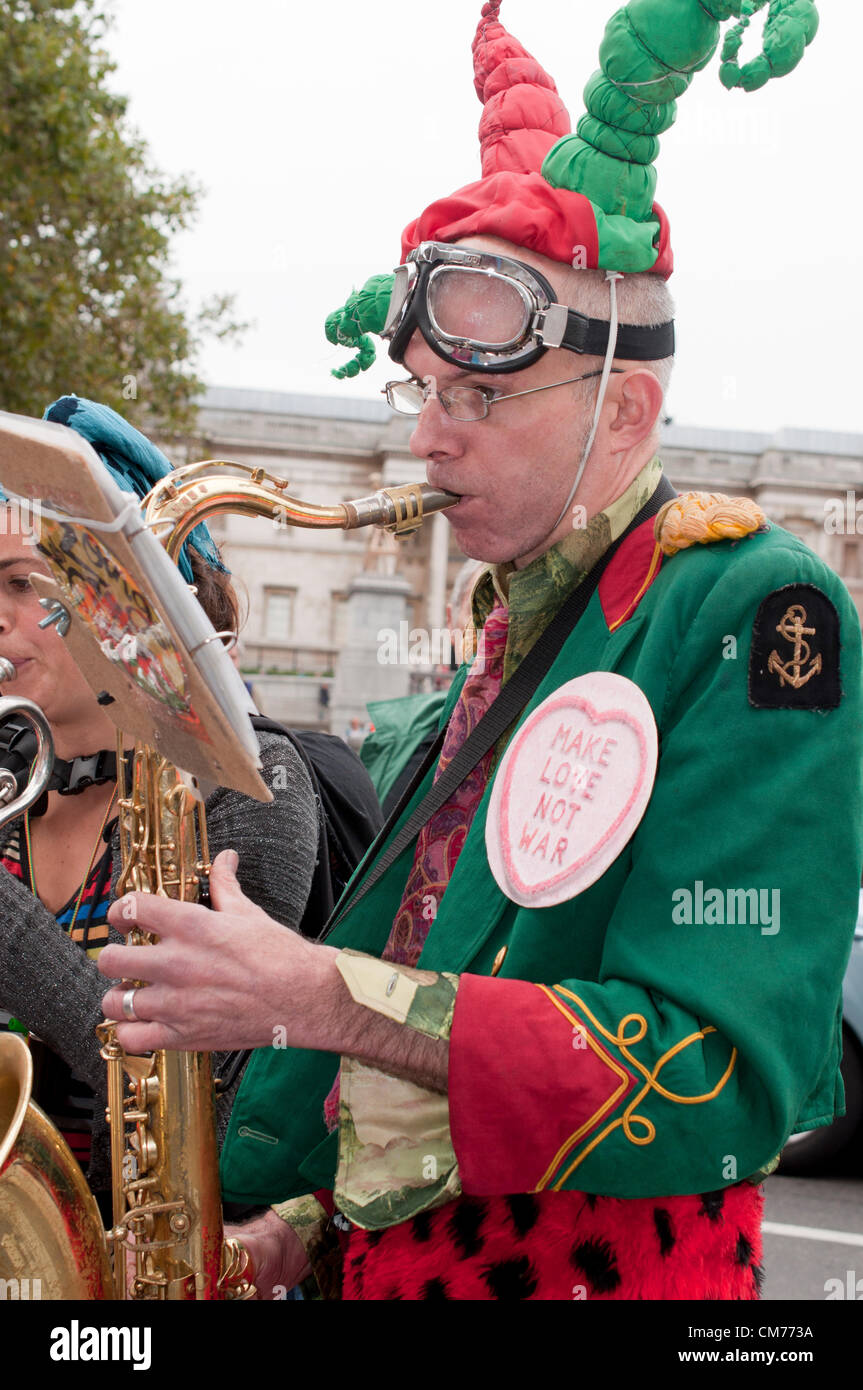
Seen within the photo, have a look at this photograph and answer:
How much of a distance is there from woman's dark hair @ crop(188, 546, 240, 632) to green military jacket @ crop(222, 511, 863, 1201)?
130cm

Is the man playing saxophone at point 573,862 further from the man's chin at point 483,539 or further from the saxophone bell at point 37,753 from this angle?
the saxophone bell at point 37,753

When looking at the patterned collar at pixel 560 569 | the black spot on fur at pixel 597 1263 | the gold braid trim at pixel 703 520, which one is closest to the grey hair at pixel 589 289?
the patterned collar at pixel 560 569

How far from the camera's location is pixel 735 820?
1368mm

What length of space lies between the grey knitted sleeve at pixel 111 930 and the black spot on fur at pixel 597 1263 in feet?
3.08

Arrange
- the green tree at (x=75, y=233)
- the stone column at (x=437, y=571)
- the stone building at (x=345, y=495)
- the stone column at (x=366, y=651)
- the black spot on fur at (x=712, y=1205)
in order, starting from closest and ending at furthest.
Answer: the black spot on fur at (x=712, y=1205)
the green tree at (x=75, y=233)
the stone column at (x=366, y=651)
the stone building at (x=345, y=495)
the stone column at (x=437, y=571)

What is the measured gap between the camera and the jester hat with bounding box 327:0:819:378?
5.22 ft

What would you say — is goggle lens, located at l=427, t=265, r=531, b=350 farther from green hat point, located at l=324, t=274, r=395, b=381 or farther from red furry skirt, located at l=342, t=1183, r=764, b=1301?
red furry skirt, located at l=342, t=1183, r=764, b=1301

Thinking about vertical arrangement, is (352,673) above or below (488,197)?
above

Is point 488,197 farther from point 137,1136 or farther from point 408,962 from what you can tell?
point 137,1136

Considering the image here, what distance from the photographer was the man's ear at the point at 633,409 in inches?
70.2

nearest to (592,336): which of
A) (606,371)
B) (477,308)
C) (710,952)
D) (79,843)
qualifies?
(606,371)

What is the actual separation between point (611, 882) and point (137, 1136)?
84 centimetres
